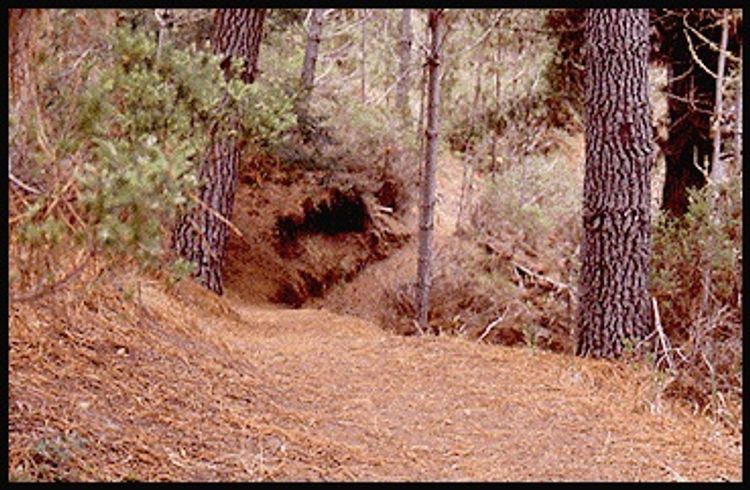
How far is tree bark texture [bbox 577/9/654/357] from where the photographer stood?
8.00m

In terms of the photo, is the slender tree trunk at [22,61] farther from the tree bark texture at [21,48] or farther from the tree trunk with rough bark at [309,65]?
the tree trunk with rough bark at [309,65]

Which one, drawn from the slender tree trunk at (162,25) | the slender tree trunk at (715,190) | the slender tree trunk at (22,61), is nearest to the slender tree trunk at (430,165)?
the slender tree trunk at (162,25)

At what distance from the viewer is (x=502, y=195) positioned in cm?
1574

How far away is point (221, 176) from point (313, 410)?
5.07m

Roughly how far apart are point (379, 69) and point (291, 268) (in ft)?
32.1

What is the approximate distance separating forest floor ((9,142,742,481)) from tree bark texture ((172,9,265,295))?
2.67m

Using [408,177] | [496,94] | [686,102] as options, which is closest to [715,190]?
[686,102]

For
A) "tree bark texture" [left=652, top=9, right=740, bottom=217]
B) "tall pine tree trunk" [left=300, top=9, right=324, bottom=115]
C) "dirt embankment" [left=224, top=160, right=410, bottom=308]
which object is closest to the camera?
"tree bark texture" [left=652, top=9, right=740, bottom=217]

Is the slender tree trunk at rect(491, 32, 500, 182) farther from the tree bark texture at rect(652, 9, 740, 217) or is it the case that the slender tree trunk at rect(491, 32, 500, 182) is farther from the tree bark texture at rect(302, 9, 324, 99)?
the tree bark texture at rect(652, 9, 740, 217)

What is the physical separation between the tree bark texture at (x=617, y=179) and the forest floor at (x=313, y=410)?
535 mm

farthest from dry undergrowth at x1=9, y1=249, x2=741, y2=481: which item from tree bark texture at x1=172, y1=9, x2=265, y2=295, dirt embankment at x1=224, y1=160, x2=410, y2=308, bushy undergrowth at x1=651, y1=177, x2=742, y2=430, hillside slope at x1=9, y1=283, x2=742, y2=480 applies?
dirt embankment at x1=224, y1=160, x2=410, y2=308

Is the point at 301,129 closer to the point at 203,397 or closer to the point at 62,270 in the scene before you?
the point at 203,397

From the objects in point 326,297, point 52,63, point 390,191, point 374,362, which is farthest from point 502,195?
point 52,63

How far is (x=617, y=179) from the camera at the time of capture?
26.4ft
